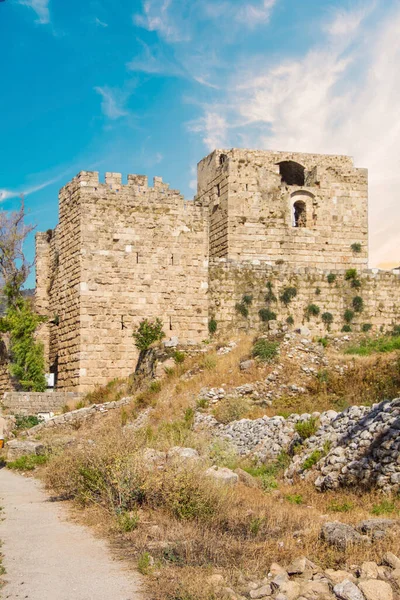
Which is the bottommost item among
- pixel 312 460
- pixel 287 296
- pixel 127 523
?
pixel 127 523

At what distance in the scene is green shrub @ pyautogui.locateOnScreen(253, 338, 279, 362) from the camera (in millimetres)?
15828

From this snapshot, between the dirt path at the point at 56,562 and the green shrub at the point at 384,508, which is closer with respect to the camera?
the dirt path at the point at 56,562

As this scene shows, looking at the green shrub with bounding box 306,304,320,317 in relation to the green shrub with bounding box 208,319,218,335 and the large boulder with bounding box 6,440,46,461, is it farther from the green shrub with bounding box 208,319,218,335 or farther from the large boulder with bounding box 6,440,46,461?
the large boulder with bounding box 6,440,46,461

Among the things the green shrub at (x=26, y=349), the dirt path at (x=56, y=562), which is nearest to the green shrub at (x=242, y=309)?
the green shrub at (x=26, y=349)

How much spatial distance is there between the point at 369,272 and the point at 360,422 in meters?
15.1

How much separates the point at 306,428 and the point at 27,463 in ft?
22.3

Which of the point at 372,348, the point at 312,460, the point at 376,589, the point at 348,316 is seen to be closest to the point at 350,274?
the point at 348,316

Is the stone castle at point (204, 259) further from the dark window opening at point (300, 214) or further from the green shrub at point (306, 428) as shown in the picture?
the green shrub at point (306, 428)

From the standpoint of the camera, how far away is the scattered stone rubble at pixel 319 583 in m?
5.27

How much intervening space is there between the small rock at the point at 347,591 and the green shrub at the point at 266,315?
675 inches

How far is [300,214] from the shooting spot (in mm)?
26000

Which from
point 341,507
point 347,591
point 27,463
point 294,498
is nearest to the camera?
point 347,591

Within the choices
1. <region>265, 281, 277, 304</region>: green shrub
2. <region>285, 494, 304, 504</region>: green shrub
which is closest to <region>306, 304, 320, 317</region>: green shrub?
<region>265, 281, 277, 304</region>: green shrub

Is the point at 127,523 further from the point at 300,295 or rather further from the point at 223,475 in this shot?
the point at 300,295
